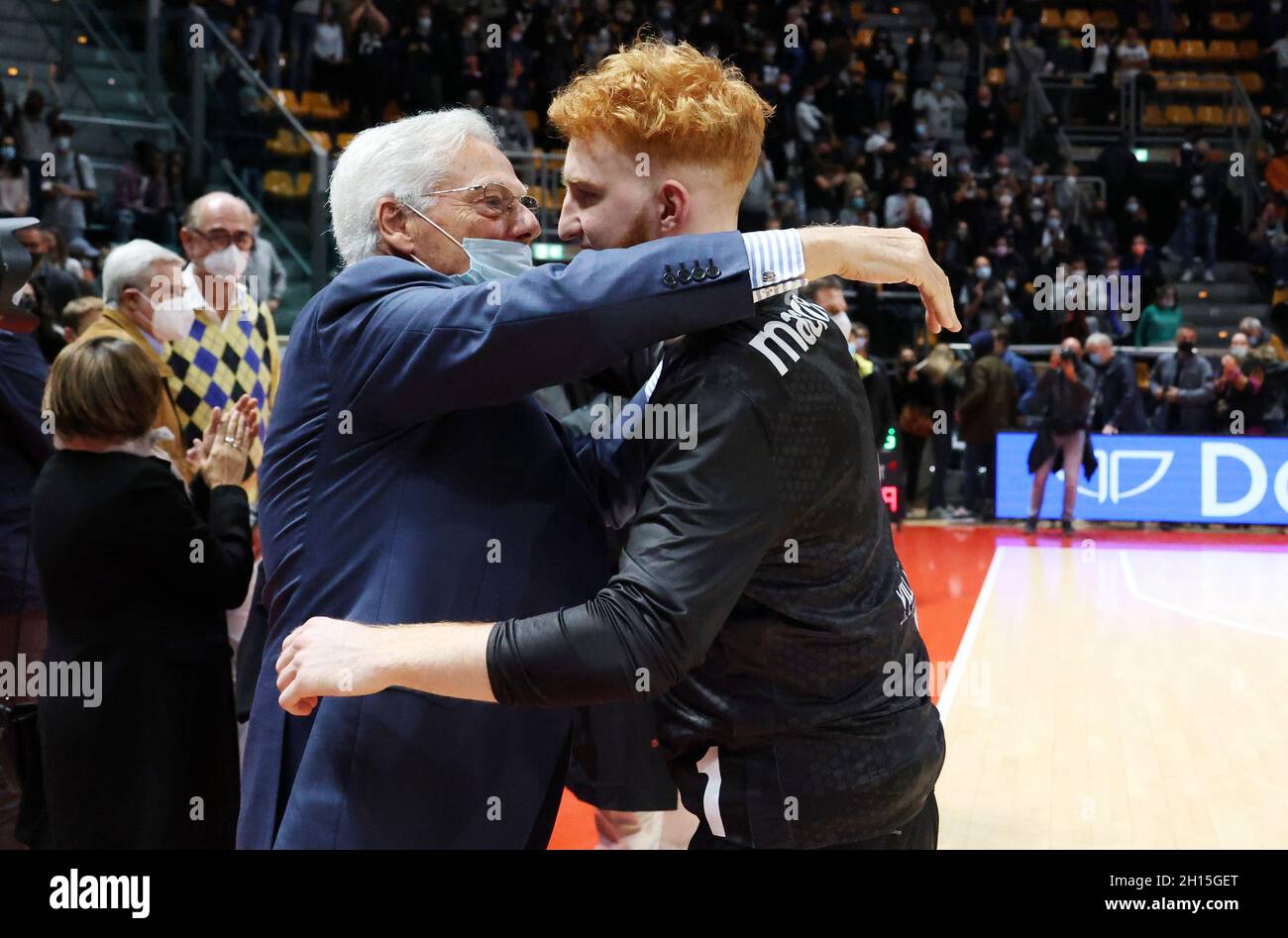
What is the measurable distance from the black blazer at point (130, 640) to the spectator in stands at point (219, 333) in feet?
3.64

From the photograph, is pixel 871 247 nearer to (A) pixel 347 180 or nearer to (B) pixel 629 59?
(B) pixel 629 59

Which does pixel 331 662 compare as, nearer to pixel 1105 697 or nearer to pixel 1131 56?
pixel 1105 697

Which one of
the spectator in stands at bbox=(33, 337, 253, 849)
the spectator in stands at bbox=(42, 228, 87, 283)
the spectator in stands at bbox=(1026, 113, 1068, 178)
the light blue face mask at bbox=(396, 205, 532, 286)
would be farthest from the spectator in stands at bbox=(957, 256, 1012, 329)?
the light blue face mask at bbox=(396, 205, 532, 286)

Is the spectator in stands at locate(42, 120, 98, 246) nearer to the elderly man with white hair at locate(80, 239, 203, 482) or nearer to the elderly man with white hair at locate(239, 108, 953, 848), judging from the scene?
the elderly man with white hair at locate(80, 239, 203, 482)

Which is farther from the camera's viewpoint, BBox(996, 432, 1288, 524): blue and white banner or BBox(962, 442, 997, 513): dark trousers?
BBox(962, 442, 997, 513): dark trousers

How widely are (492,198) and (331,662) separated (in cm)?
74

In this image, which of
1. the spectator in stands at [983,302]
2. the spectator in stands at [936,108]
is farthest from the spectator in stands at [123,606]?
the spectator in stands at [936,108]

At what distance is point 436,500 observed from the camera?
178 cm

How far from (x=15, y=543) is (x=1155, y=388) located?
38.5 ft

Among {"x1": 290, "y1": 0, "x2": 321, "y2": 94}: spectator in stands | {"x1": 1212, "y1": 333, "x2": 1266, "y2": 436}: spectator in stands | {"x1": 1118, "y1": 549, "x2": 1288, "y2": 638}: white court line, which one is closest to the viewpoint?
{"x1": 1118, "y1": 549, "x2": 1288, "y2": 638}: white court line

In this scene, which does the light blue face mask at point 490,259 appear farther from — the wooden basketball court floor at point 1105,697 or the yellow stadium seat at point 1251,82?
the yellow stadium seat at point 1251,82

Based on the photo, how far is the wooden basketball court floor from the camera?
4.86 meters

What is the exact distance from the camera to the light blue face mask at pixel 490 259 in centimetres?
199

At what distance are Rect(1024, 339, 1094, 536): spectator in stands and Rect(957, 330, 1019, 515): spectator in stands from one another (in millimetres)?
353
